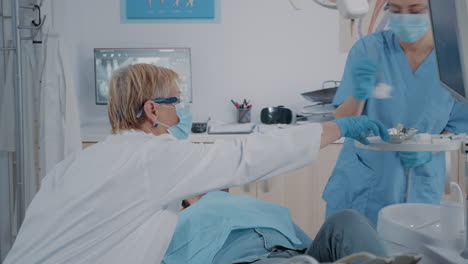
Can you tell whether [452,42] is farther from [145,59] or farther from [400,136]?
[145,59]

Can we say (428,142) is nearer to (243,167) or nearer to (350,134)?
(350,134)

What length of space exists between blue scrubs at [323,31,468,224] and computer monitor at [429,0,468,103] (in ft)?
1.93

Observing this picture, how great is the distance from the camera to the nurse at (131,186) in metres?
1.05

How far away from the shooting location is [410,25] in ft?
4.95

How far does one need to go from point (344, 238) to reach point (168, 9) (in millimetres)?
2195

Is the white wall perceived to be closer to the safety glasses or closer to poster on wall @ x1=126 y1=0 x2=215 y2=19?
poster on wall @ x1=126 y1=0 x2=215 y2=19

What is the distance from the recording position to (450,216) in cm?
88

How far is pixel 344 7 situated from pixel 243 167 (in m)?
0.47

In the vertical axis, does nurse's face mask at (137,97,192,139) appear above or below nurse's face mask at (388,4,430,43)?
below

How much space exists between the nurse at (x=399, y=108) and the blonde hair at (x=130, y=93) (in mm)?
671

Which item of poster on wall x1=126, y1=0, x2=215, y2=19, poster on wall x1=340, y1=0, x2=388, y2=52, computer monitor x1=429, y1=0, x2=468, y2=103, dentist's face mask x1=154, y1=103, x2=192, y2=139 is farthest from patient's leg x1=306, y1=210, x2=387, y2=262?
poster on wall x1=126, y1=0, x2=215, y2=19

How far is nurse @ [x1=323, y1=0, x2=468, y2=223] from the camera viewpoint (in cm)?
151

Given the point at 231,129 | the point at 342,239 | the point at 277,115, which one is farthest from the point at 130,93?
the point at 277,115

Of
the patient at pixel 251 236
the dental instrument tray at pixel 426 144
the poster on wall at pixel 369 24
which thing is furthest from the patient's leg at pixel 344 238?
the poster on wall at pixel 369 24
